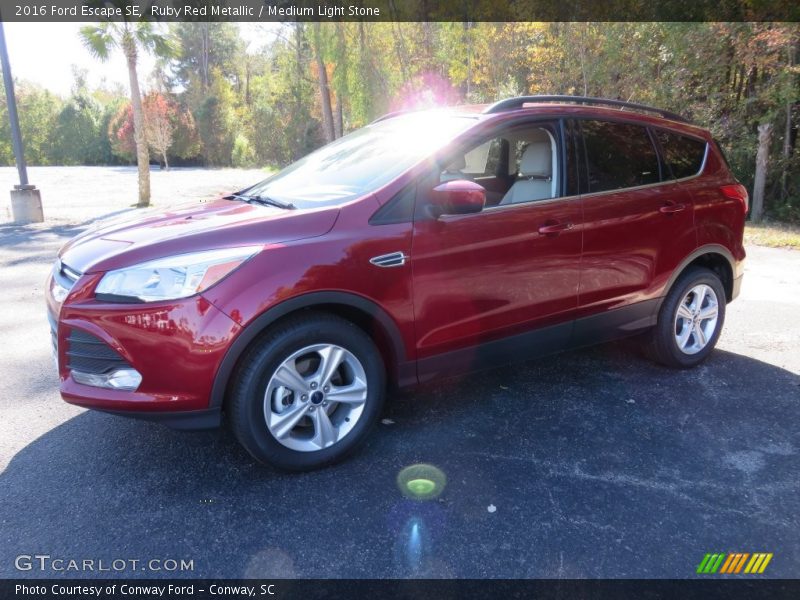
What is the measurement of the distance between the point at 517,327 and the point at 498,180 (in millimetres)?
1262

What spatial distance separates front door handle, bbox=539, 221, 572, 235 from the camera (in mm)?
3387

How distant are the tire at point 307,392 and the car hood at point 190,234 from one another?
1.40 feet

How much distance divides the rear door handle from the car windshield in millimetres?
1540

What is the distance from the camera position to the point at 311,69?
39.1 metres

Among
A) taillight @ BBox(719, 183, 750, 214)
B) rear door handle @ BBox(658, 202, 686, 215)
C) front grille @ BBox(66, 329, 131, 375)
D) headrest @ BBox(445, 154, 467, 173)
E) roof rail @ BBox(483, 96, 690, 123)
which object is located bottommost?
front grille @ BBox(66, 329, 131, 375)

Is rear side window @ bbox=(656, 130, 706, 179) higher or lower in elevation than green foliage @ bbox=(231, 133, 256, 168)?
lower

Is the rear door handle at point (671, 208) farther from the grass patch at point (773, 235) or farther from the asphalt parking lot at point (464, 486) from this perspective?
the grass patch at point (773, 235)

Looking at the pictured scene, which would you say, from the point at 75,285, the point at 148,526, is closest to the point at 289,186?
the point at 75,285

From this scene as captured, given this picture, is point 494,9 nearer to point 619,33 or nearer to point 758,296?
point 619,33

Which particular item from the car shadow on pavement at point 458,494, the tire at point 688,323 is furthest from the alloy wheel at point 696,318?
the car shadow on pavement at point 458,494

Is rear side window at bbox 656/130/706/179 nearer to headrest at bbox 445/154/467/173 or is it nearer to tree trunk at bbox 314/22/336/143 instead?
headrest at bbox 445/154/467/173
